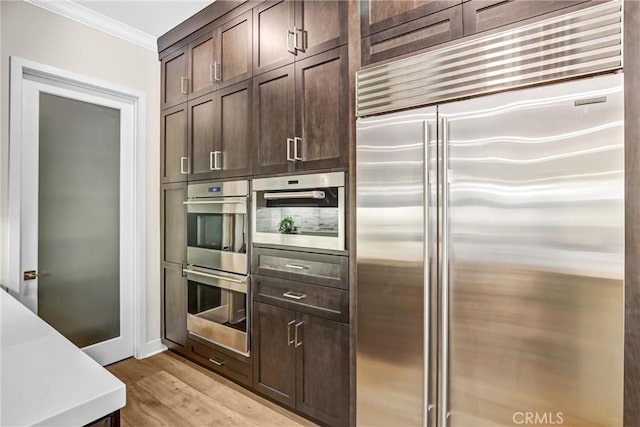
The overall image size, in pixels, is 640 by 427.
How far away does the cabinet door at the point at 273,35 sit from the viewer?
207cm

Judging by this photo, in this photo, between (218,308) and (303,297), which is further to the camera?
(218,308)

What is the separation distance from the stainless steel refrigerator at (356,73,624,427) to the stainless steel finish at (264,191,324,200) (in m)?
0.27

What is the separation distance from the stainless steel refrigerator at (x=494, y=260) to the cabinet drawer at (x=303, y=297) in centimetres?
14

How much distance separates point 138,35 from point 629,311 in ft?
12.0

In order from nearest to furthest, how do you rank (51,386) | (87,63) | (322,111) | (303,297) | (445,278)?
(51,386) → (445,278) → (322,111) → (303,297) → (87,63)

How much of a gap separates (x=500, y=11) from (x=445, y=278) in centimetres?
115

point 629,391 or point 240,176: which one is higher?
point 240,176

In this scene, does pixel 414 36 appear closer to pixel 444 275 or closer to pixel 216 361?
pixel 444 275

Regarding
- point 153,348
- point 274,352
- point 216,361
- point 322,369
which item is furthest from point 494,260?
point 153,348

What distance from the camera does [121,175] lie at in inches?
114

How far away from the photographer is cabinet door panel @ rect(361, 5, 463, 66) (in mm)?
Answer: 1518

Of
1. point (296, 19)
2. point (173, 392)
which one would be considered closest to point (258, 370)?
point (173, 392)

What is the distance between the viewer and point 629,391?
1174 mm

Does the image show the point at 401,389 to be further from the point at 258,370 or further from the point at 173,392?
the point at 173,392
